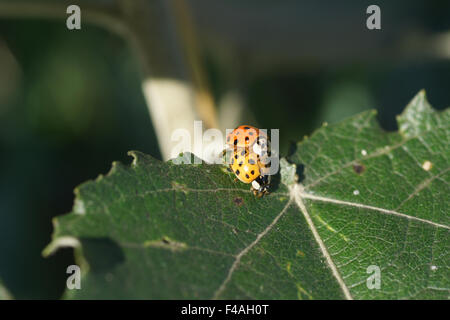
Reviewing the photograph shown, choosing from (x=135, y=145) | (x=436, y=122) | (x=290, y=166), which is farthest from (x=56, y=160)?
(x=436, y=122)

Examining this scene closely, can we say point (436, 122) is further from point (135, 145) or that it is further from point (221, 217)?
point (135, 145)

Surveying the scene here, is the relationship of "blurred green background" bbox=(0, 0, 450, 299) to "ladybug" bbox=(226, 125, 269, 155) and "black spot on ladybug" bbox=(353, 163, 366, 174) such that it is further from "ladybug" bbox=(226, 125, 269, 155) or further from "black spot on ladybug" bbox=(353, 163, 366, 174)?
"black spot on ladybug" bbox=(353, 163, 366, 174)

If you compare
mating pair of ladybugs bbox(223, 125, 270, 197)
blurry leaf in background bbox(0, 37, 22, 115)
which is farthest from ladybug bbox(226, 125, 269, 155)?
blurry leaf in background bbox(0, 37, 22, 115)

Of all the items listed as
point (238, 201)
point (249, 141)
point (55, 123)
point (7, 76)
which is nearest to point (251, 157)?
point (249, 141)

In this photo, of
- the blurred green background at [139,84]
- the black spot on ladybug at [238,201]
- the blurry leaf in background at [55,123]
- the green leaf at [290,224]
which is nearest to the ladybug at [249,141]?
the green leaf at [290,224]

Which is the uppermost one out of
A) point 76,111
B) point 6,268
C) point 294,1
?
point 294,1
